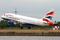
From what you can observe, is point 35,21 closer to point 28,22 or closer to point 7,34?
point 28,22

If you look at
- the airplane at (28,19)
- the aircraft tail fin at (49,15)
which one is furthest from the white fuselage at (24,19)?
the aircraft tail fin at (49,15)

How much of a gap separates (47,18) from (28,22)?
8020 mm

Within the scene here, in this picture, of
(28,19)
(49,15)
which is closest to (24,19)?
(28,19)

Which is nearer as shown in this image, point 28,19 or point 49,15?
point 49,15

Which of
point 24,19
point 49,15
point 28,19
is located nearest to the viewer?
point 49,15

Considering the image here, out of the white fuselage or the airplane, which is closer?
the airplane

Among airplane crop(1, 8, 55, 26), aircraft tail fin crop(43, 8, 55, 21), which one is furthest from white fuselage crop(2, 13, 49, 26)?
aircraft tail fin crop(43, 8, 55, 21)

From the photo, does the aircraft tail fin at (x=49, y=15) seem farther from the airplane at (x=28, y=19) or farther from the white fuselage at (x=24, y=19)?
the white fuselage at (x=24, y=19)

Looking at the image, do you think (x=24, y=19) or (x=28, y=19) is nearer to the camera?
(x=28, y=19)

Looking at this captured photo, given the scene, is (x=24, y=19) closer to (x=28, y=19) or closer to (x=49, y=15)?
(x=28, y=19)

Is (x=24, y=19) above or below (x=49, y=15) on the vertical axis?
below

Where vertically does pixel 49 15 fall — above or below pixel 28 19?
above

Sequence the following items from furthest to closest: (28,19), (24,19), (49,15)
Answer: (24,19) → (28,19) → (49,15)

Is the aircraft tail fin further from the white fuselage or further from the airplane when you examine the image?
the white fuselage
